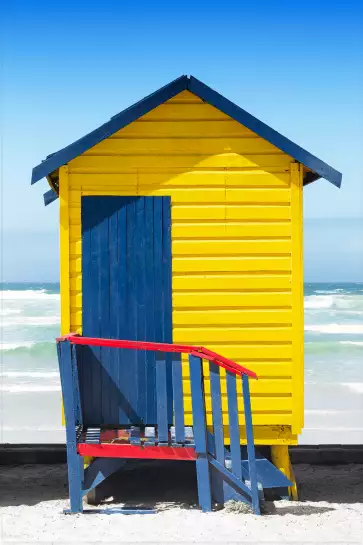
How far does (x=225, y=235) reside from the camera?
778cm

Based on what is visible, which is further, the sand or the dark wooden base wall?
the dark wooden base wall

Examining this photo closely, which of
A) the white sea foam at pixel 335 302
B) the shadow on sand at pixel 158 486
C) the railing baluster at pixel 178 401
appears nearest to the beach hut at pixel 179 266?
the railing baluster at pixel 178 401

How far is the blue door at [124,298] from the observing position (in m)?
7.75

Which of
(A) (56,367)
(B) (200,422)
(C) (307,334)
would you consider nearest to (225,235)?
(B) (200,422)

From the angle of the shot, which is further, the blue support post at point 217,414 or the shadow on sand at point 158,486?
the shadow on sand at point 158,486

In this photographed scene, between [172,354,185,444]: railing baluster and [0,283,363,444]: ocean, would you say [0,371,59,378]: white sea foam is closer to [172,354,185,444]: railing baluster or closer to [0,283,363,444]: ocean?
[0,283,363,444]: ocean

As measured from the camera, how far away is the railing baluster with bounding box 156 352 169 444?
7.13m

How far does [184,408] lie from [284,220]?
2311 millimetres

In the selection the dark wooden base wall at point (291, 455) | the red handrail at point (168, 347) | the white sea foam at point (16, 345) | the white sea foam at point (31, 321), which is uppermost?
the red handrail at point (168, 347)

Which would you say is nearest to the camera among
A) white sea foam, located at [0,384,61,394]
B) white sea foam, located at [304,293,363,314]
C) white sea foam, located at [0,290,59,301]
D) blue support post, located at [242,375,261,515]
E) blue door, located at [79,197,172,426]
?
blue support post, located at [242,375,261,515]

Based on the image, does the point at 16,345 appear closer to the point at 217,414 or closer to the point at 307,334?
the point at 307,334

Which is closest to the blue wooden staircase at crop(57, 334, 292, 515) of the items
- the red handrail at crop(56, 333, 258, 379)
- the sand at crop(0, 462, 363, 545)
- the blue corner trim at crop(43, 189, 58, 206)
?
the red handrail at crop(56, 333, 258, 379)

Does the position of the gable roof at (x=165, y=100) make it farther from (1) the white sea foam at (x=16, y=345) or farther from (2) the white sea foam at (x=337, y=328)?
(2) the white sea foam at (x=337, y=328)

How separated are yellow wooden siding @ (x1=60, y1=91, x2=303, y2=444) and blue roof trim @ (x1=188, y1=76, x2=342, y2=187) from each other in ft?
0.48
